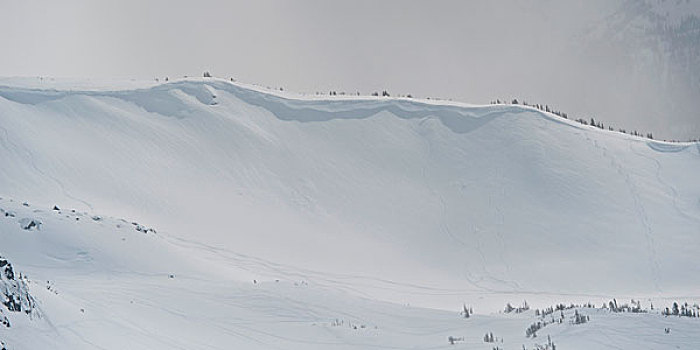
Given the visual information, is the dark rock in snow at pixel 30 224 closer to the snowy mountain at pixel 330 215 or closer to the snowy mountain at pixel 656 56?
the snowy mountain at pixel 330 215

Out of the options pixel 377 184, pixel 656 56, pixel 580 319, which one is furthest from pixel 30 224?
pixel 656 56

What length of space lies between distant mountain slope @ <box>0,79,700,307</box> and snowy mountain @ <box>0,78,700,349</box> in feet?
0.33

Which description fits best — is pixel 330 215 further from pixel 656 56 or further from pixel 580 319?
pixel 656 56

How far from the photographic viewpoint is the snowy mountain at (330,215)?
17391mm

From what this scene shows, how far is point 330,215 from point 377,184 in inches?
151

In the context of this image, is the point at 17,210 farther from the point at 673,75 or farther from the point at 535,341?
the point at 673,75

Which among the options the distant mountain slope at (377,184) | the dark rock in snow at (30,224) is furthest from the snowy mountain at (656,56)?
the dark rock in snow at (30,224)

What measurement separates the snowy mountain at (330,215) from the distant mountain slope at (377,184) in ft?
0.33

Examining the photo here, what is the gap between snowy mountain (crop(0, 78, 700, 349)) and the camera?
17.4 m

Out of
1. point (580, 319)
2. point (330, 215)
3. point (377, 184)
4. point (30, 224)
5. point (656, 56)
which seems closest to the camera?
point (580, 319)

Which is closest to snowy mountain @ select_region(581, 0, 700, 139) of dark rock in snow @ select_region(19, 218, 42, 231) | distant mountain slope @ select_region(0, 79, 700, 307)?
distant mountain slope @ select_region(0, 79, 700, 307)

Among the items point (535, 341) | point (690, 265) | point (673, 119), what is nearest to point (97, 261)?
point (535, 341)

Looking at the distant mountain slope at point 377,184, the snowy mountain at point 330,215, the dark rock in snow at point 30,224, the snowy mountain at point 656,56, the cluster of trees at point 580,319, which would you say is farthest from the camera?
the snowy mountain at point 656,56

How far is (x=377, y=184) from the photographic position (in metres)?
39.1
